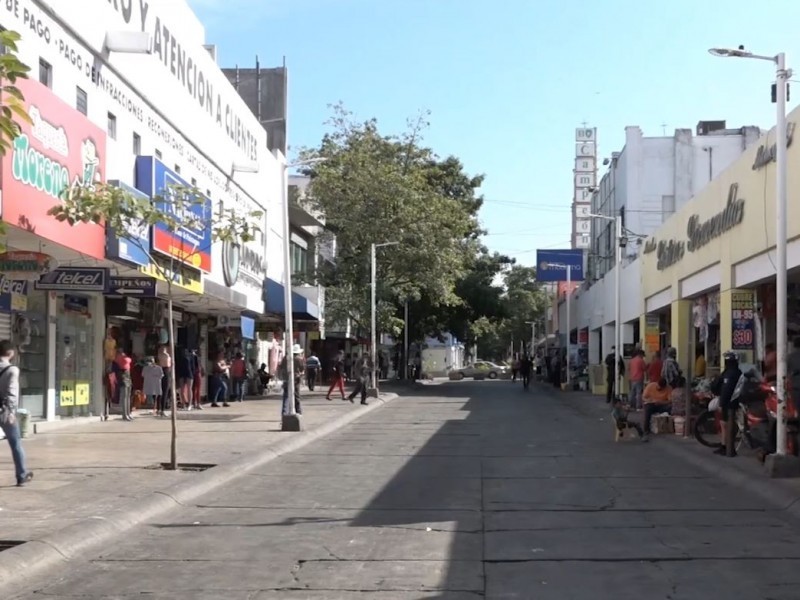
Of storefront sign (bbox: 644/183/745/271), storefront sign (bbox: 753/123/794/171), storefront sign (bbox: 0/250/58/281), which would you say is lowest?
storefront sign (bbox: 0/250/58/281)

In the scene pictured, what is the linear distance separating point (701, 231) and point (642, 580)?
1751cm

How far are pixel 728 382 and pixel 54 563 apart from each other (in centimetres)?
1066

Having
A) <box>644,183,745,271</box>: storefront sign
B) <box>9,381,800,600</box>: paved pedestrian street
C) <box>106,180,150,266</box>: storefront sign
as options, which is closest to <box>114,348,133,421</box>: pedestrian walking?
<box>106,180,150,266</box>: storefront sign

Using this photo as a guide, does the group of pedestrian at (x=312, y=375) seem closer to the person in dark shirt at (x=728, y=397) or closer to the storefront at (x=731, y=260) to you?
the storefront at (x=731, y=260)

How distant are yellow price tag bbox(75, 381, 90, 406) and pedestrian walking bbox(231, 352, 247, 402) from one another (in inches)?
410

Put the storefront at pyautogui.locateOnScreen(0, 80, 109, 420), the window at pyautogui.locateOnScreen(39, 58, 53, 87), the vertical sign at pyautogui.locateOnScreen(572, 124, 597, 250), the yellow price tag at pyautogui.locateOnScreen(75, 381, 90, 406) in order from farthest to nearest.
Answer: the vertical sign at pyautogui.locateOnScreen(572, 124, 597, 250) → the yellow price tag at pyautogui.locateOnScreen(75, 381, 90, 406) → the window at pyautogui.locateOnScreen(39, 58, 53, 87) → the storefront at pyautogui.locateOnScreen(0, 80, 109, 420)

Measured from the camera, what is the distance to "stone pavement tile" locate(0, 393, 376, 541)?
10.8m

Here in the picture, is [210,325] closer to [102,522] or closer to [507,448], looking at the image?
[507,448]

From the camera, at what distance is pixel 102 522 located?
1001 centimetres

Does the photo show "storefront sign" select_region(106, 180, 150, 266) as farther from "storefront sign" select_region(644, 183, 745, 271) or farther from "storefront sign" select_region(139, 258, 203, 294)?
"storefront sign" select_region(644, 183, 745, 271)

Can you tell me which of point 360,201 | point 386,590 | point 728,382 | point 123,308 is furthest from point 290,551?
point 360,201

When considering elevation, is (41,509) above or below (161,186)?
below

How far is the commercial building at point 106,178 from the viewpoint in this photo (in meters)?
15.8

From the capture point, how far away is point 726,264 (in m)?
21.7
